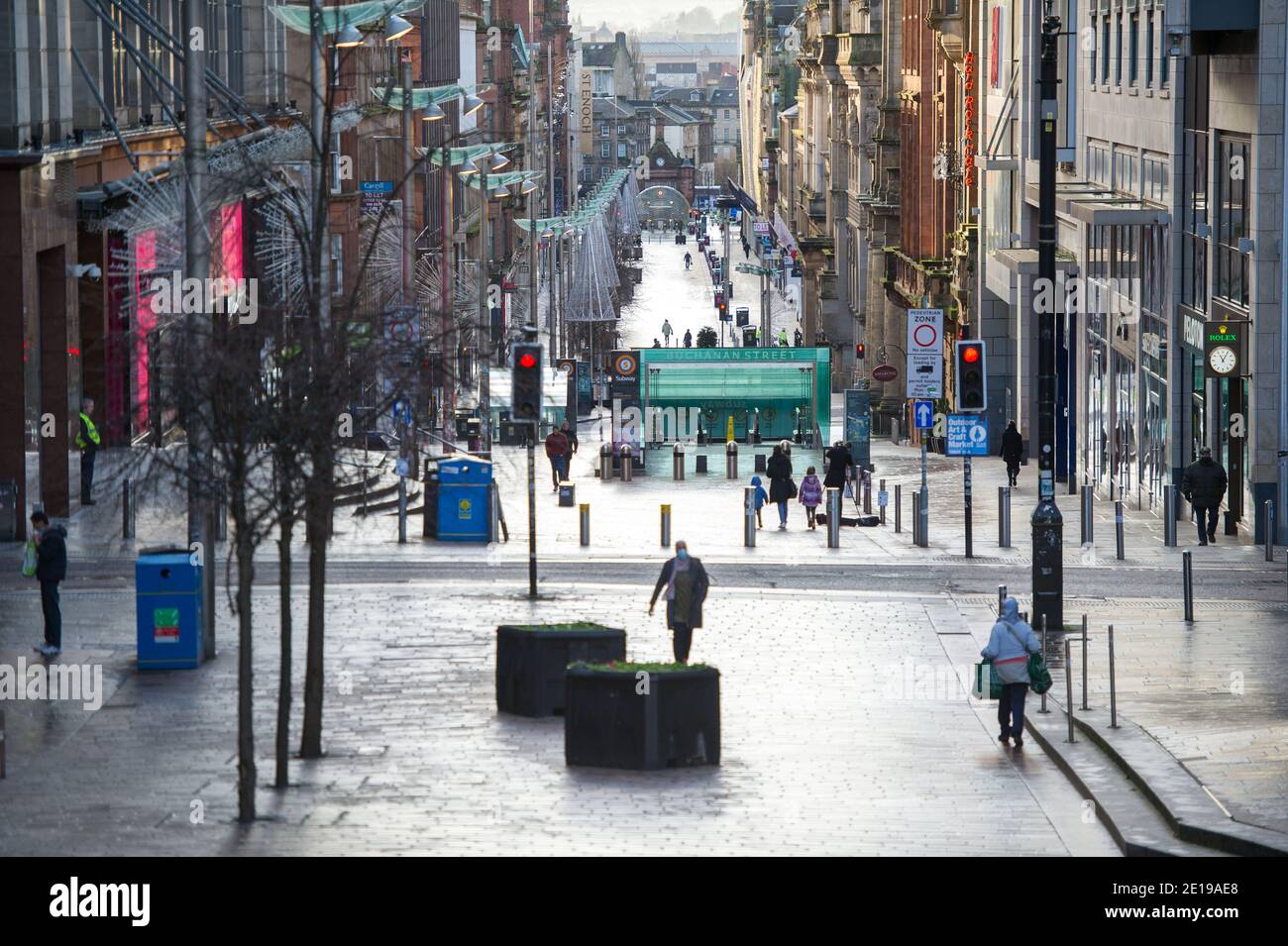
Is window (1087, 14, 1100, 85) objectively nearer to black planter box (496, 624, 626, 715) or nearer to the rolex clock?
the rolex clock

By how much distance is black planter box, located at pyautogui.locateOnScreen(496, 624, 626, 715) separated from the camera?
69.2ft

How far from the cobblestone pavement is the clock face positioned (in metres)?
10.4

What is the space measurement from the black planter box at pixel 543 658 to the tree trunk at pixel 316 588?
230 cm

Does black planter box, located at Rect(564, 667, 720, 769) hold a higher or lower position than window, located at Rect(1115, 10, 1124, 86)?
lower

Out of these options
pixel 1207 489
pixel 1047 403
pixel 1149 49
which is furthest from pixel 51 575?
pixel 1149 49

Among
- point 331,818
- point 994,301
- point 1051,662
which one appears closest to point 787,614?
point 1051,662

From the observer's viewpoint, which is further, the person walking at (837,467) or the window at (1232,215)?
the person walking at (837,467)

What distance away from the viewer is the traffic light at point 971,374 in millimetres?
31891

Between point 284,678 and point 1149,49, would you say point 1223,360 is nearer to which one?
point 1149,49

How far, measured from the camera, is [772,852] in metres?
15.7

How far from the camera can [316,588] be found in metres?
19.5

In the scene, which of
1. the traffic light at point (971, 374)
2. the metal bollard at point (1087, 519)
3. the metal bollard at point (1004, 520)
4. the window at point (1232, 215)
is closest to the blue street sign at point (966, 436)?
the metal bollard at point (1004, 520)

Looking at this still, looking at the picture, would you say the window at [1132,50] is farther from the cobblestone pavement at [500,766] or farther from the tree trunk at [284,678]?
the tree trunk at [284,678]

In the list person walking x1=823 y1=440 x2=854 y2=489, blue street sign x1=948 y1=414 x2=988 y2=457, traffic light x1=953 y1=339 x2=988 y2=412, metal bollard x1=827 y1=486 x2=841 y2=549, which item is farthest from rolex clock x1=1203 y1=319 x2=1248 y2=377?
person walking x1=823 y1=440 x2=854 y2=489
